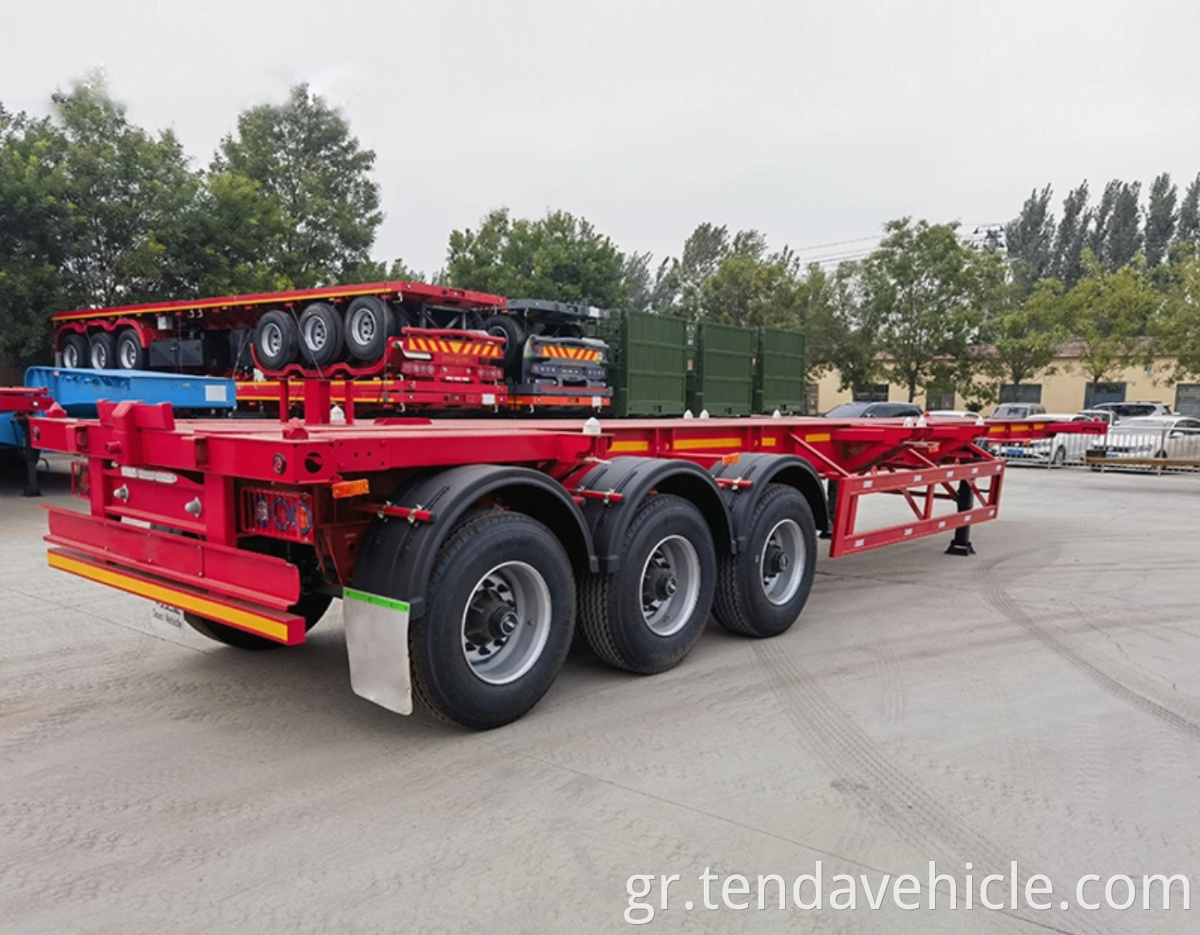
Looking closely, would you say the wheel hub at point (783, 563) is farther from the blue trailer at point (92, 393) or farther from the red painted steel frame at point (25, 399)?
the red painted steel frame at point (25, 399)

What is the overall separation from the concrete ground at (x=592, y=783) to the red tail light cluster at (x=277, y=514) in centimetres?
100

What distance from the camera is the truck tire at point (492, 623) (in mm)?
3682

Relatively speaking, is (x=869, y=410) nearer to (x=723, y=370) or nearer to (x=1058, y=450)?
(x=1058, y=450)

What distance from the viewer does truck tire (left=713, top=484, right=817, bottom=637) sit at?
5484 millimetres

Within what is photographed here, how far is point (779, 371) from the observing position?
17.7m

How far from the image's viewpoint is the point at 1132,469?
20188mm

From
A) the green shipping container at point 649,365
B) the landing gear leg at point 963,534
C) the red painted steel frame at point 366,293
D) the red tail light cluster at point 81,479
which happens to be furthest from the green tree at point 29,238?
the landing gear leg at point 963,534

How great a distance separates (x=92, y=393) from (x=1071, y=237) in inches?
2876

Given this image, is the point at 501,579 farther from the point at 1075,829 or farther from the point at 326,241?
the point at 326,241

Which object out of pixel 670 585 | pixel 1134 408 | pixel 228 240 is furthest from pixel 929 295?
pixel 670 585

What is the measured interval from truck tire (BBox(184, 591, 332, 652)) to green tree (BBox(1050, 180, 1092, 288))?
72451 mm

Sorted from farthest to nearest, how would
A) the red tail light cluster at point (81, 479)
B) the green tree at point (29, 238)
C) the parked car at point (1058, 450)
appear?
the parked car at point (1058, 450), the green tree at point (29, 238), the red tail light cluster at point (81, 479)

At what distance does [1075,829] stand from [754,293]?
3889 centimetres

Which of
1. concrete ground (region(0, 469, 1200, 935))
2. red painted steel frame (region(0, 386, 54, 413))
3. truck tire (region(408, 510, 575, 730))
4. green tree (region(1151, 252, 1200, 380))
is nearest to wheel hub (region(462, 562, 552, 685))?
truck tire (region(408, 510, 575, 730))
